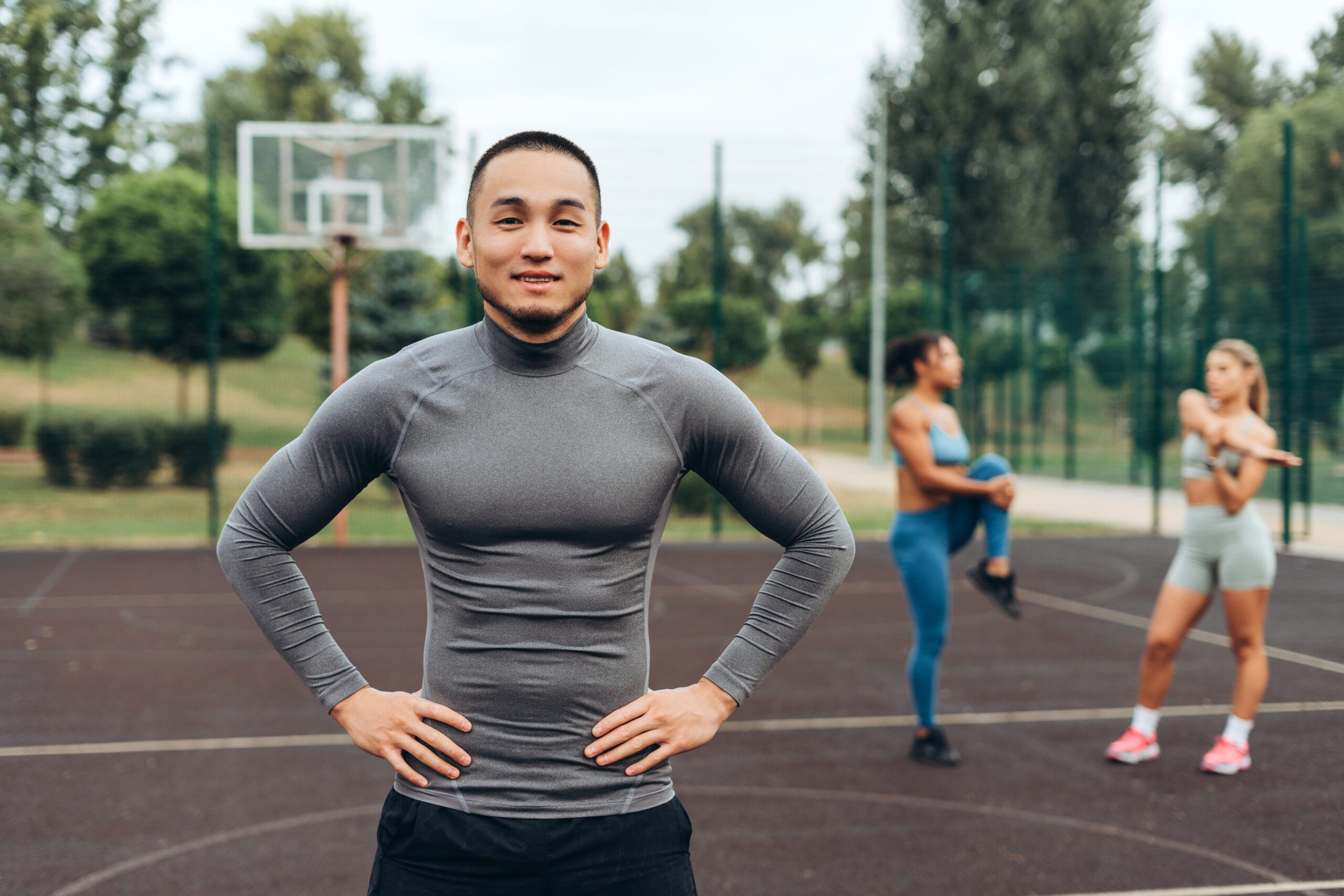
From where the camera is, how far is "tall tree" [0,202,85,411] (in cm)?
1616

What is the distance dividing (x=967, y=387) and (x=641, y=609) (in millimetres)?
20074

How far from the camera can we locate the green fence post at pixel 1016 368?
2120 centimetres

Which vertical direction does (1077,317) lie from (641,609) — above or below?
above

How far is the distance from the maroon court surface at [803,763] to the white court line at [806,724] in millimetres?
20

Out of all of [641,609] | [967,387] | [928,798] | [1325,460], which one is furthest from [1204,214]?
[641,609]

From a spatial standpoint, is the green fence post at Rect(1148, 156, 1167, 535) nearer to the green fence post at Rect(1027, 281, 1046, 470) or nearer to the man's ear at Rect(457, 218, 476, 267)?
the green fence post at Rect(1027, 281, 1046, 470)

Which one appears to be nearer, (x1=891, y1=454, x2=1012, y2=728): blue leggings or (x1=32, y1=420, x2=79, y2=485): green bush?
(x1=891, y1=454, x2=1012, y2=728): blue leggings

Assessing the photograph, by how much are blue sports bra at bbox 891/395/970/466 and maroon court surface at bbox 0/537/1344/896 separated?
4.25 feet

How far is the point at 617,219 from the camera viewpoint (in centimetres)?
1323

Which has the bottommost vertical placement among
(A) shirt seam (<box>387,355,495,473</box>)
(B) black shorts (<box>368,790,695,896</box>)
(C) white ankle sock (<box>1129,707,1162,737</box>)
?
(C) white ankle sock (<box>1129,707,1162,737</box>)

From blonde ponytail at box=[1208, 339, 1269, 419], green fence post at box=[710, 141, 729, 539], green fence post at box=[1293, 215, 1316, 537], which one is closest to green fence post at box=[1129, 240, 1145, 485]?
green fence post at box=[1293, 215, 1316, 537]

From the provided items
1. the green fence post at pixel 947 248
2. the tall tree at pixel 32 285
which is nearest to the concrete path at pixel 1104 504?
the green fence post at pixel 947 248

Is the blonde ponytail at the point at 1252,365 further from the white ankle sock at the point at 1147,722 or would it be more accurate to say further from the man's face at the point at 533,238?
the man's face at the point at 533,238

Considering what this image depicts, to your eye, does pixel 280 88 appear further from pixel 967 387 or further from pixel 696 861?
pixel 696 861
